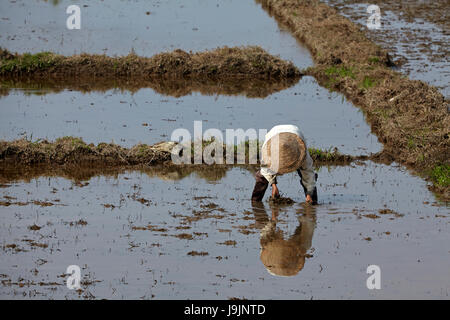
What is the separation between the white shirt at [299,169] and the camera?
7.61m

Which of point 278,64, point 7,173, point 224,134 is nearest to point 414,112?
point 224,134

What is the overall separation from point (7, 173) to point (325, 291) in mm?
4609

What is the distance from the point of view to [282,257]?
6887 mm

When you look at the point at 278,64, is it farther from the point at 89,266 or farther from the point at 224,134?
the point at 89,266

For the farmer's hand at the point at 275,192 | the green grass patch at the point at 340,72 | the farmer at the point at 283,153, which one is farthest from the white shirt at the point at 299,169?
the green grass patch at the point at 340,72

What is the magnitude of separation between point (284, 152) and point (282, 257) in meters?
1.11

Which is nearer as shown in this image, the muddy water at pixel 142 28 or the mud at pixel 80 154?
the mud at pixel 80 154

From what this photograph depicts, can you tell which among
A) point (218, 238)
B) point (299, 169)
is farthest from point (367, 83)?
point (218, 238)

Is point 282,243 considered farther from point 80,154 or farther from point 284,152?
point 80,154

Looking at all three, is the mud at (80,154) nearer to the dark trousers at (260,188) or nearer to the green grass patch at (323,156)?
the green grass patch at (323,156)

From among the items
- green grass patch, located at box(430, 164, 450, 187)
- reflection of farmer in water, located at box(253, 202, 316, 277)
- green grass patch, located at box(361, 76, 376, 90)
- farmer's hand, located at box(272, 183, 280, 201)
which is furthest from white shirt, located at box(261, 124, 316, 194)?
green grass patch, located at box(361, 76, 376, 90)

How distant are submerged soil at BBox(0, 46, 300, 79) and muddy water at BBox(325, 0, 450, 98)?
2.63 metres

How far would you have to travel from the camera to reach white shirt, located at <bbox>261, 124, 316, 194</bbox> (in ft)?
25.0

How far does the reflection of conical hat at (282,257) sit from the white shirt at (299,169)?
776 mm
